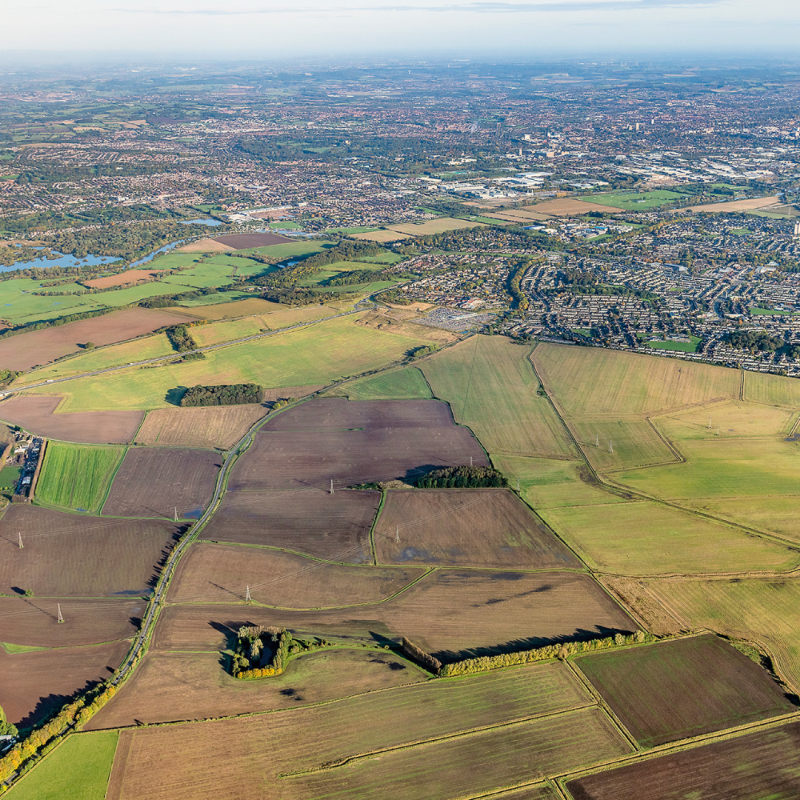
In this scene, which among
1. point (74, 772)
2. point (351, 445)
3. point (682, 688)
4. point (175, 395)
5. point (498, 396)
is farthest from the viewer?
point (175, 395)

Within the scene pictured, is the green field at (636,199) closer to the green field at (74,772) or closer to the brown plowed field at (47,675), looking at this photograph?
the brown plowed field at (47,675)

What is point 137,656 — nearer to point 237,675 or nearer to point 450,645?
point 237,675

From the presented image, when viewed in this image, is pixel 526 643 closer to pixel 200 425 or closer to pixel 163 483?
pixel 163 483

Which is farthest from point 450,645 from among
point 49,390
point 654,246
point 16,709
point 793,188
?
point 793,188

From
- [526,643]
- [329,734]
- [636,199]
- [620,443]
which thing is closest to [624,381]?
[620,443]

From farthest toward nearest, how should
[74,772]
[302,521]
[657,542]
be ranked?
[302,521], [657,542], [74,772]

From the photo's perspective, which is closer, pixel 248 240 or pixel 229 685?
pixel 229 685
